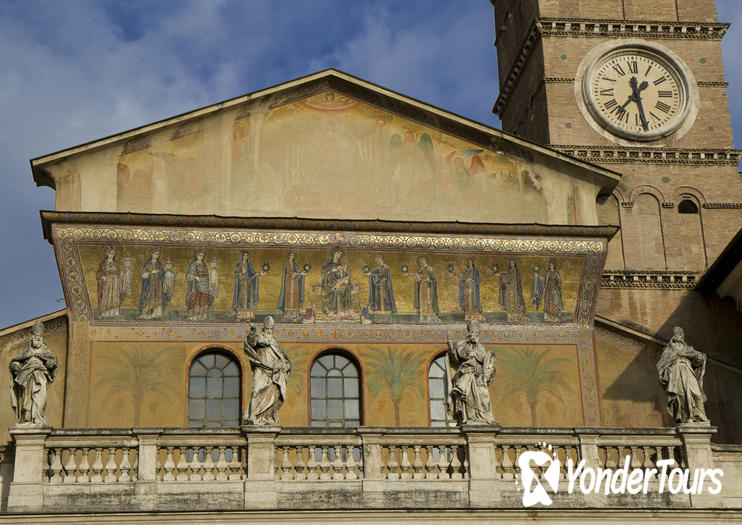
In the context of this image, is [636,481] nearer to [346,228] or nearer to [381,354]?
[381,354]

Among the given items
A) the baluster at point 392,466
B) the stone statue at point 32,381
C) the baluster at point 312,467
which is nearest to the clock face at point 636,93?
the baluster at point 392,466

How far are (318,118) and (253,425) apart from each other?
8.45 meters

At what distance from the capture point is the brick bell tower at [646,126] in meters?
27.9

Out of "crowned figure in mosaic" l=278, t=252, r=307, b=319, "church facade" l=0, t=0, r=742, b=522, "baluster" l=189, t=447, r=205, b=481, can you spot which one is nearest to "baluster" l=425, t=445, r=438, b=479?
"church facade" l=0, t=0, r=742, b=522

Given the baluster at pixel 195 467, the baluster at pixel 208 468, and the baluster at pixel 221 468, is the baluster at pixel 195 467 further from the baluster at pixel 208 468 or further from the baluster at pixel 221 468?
the baluster at pixel 221 468

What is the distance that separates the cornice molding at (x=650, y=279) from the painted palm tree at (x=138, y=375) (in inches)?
382

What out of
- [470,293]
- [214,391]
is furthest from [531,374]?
[214,391]

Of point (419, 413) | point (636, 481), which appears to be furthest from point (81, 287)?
point (636, 481)

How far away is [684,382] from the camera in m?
18.5

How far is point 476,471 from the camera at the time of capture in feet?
57.8

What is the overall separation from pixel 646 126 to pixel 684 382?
1186 cm

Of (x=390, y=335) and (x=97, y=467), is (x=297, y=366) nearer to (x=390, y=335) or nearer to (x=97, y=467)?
(x=390, y=335)

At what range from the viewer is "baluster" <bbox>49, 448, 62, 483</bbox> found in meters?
17.0

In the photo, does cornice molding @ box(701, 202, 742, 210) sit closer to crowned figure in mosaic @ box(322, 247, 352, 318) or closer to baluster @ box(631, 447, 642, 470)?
crowned figure in mosaic @ box(322, 247, 352, 318)
